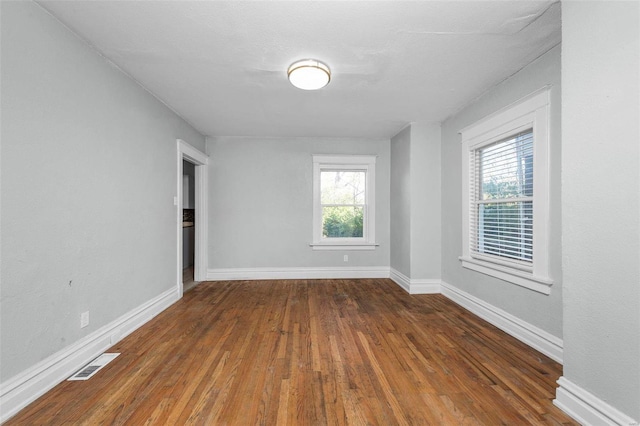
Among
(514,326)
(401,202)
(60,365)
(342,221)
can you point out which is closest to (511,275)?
(514,326)

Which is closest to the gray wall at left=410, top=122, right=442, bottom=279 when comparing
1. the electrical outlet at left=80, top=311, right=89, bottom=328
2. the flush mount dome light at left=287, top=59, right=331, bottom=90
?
the flush mount dome light at left=287, top=59, right=331, bottom=90

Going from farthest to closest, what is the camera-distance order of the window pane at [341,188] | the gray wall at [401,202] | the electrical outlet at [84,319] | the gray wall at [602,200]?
the window pane at [341,188]
the gray wall at [401,202]
the electrical outlet at [84,319]
the gray wall at [602,200]

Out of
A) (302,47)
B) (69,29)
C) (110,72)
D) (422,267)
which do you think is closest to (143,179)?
(110,72)

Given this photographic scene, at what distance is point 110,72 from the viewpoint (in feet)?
8.01

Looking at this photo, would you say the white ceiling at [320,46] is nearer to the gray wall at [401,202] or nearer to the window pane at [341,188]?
the gray wall at [401,202]

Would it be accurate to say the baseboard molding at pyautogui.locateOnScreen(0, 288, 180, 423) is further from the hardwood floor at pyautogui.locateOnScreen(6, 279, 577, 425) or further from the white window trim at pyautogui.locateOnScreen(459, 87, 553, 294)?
the white window trim at pyautogui.locateOnScreen(459, 87, 553, 294)

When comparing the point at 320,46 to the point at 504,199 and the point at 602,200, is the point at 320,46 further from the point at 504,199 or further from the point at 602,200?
the point at 504,199

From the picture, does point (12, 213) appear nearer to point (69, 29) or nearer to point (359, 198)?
point (69, 29)

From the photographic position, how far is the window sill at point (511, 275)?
229cm

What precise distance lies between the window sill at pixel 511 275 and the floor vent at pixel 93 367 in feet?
11.7

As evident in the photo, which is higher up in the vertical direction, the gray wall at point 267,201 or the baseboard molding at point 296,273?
the gray wall at point 267,201

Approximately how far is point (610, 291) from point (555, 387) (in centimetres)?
88

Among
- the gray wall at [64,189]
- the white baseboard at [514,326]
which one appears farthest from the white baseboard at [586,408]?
the gray wall at [64,189]

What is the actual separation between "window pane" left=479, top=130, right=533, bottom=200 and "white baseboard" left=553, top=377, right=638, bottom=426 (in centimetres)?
159
